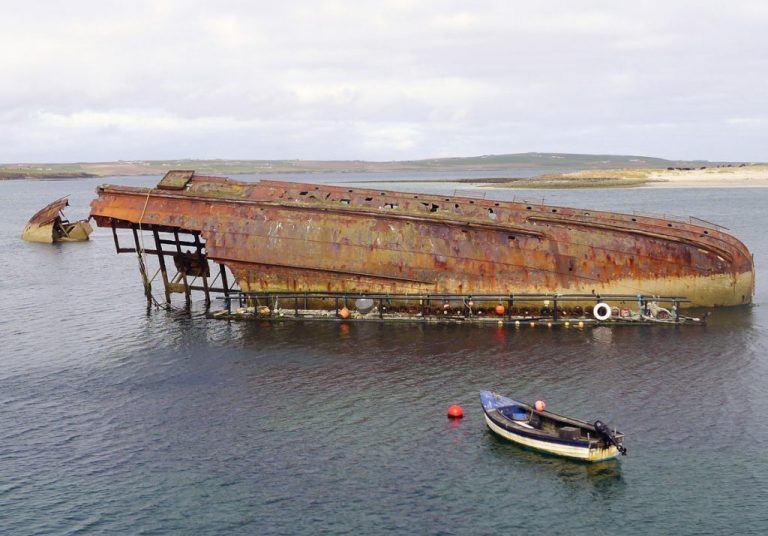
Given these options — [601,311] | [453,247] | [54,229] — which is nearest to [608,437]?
[601,311]

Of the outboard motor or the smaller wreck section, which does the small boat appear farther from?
the smaller wreck section

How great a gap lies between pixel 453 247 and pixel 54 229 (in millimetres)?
71444

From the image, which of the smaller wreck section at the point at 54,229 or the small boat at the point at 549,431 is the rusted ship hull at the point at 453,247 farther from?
the smaller wreck section at the point at 54,229

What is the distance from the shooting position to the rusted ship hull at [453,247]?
49500mm

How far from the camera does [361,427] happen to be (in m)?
32.4

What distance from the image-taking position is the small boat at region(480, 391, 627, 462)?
28922 mm

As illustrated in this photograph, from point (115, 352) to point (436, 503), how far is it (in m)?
25.3

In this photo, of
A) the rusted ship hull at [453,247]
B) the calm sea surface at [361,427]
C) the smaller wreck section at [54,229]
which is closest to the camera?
the calm sea surface at [361,427]

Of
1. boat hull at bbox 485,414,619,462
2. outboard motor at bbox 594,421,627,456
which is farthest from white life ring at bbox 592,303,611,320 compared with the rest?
outboard motor at bbox 594,421,627,456

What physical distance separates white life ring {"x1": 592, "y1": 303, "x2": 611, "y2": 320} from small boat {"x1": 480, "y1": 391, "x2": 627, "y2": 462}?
16746 mm

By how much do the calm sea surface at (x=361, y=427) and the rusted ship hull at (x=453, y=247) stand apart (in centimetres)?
338

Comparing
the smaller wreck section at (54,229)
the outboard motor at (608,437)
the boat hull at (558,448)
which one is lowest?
the boat hull at (558,448)

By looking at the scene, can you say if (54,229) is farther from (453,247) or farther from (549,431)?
(549,431)

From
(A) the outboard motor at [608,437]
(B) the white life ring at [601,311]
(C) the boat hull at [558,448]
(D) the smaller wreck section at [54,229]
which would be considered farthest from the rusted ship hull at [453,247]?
(D) the smaller wreck section at [54,229]
